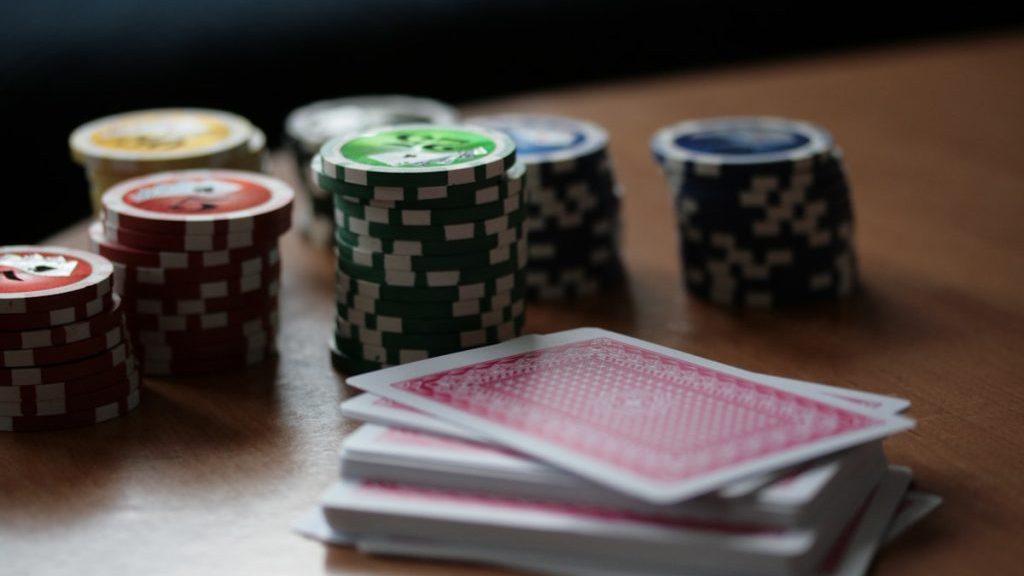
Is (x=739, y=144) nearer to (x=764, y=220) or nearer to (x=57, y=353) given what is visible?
(x=764, y=220)

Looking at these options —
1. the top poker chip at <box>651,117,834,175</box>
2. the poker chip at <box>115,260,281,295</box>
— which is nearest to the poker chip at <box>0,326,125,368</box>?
the poker chip at <box>115,260,281,295</box>

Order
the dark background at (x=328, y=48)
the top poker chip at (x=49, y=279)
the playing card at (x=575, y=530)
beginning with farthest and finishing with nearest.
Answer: the dark background at (x=328, y=48) < the top poker chip at (x=49, y=279) < the playing card at (x=575, y=530)

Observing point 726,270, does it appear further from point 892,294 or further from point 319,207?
point 319,207

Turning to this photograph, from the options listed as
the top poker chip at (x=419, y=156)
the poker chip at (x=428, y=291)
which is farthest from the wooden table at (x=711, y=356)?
the top poker chip at (x=419, y=156)

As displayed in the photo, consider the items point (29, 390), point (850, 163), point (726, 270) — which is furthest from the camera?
point (850, 163)

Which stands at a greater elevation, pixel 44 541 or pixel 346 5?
pixel 346 5

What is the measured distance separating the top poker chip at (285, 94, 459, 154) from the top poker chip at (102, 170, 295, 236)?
0.29m

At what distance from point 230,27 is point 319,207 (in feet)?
3.16

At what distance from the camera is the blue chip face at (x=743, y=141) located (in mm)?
1774

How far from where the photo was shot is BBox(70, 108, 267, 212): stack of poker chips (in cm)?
174

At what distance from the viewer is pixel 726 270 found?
1.74m

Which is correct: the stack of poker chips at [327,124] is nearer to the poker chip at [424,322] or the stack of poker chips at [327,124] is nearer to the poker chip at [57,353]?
the poker chip at [424,322]

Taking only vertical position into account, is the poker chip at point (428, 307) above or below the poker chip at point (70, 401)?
above

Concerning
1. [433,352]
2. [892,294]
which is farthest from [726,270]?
[433,352]
